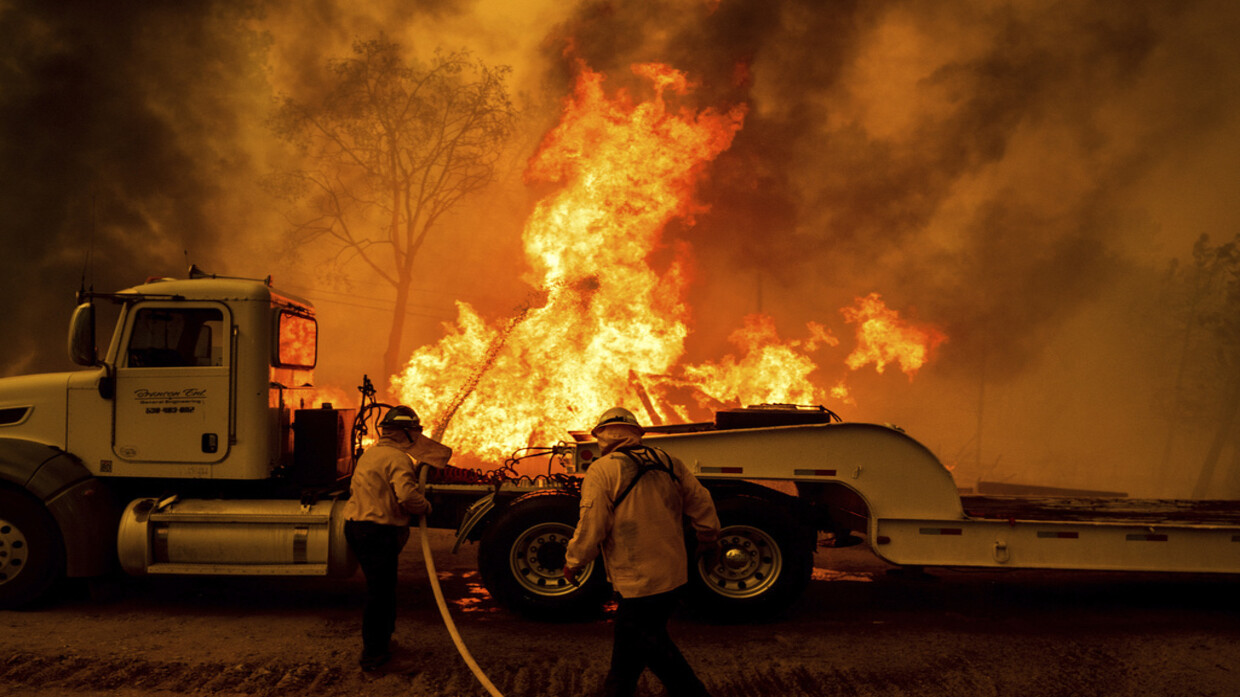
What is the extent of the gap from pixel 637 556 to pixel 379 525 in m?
2.39

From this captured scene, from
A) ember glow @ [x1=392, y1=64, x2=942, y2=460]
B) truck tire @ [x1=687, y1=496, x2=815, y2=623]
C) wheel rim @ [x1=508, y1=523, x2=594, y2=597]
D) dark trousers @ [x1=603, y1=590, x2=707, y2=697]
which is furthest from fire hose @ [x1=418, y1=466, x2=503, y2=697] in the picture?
ember glow @ [x1=392, y1=64, x2=942, y2=460]

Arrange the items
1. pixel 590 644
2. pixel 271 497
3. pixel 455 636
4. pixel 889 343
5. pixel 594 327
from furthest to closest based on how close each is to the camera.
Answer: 1. pixel 889 343
2. pixel 594 327
3. pixel 271 497
4. pixel 590 644
5. pixel 455 636

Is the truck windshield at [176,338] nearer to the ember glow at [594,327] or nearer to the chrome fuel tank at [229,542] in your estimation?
the chrome fuel tank at [229,542]

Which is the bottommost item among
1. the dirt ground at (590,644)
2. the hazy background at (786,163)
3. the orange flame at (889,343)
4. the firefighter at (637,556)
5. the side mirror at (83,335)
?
the dirt ground at (590,644)

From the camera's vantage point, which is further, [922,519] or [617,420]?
[922,519]

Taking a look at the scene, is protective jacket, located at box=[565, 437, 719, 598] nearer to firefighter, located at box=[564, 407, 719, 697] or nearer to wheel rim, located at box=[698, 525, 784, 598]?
firefighter, located at box=[564, 407, 719, 697]

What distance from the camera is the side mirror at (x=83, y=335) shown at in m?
6.48

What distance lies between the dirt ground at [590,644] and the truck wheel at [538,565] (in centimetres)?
19

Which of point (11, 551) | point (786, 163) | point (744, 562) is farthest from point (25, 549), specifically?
point (786, 163)

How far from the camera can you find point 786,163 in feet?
77.6

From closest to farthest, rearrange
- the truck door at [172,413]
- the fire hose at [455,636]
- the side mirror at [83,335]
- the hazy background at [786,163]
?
1. the fire hose at [455,636]
2. the side mirror at [83,335]
3. the truck door at [172,413]
4. the hazy background at [786,163]

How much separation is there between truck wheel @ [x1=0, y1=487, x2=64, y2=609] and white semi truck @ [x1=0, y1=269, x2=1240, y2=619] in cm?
1

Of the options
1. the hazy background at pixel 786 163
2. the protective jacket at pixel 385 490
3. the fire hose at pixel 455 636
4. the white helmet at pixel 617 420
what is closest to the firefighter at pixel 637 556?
the white helmet at pixel 617 420

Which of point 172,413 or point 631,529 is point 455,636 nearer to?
point 631,529
